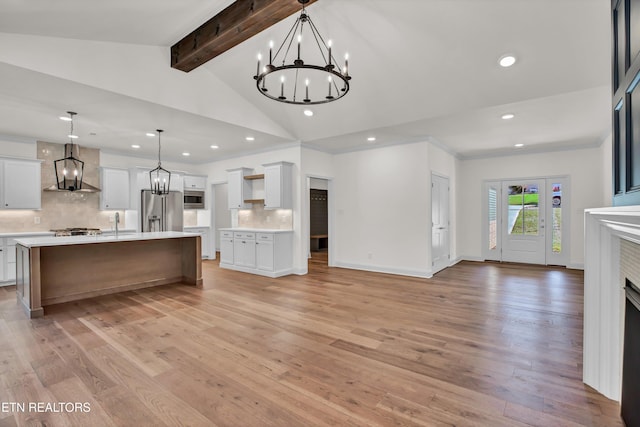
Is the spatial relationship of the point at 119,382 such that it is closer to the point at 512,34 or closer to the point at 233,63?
A: the point at 233,63

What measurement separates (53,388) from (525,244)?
27.7 ft

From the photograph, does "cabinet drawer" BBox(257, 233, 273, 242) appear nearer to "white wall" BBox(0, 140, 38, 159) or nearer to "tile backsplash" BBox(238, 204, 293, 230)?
"tile backsplash" BBox(238, 204, 293, 230)

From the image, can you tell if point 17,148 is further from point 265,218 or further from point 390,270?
point 390,270

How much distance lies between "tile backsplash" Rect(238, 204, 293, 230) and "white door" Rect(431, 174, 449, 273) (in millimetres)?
2882

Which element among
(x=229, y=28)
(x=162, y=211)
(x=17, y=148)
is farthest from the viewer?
(x=162, y=211)

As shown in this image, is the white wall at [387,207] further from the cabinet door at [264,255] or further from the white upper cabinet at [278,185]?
the cabinet door at [264,255]

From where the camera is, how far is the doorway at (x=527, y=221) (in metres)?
6.96

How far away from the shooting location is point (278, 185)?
6309mm

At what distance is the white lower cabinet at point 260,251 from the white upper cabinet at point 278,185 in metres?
0.59

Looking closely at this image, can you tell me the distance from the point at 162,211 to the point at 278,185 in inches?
129

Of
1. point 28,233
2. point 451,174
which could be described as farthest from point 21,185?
point 451,174

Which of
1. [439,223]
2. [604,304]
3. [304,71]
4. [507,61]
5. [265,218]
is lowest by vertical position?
[604,304]

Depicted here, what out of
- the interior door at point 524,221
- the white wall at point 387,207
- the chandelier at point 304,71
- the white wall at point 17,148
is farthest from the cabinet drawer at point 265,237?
the interior door at point 524,221

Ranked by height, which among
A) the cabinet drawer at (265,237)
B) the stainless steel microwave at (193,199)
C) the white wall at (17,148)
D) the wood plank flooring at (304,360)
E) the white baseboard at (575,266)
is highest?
the white wall at (17,148)
